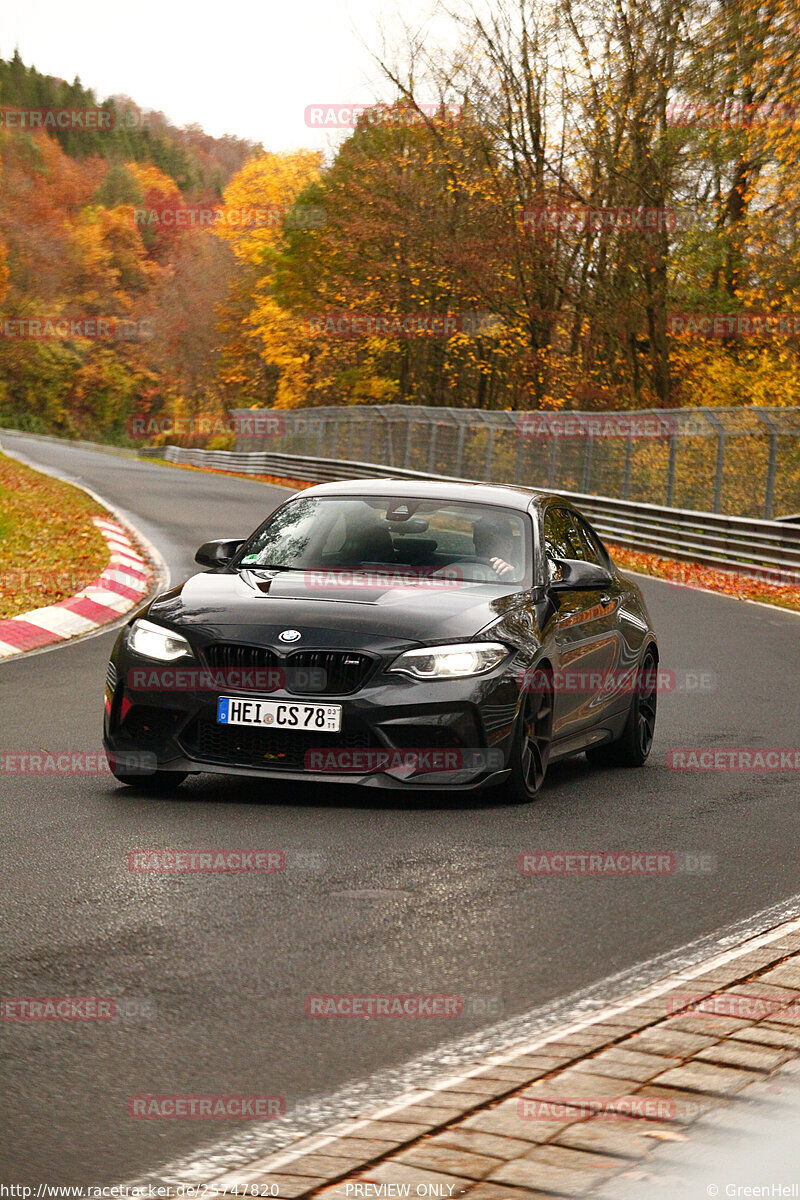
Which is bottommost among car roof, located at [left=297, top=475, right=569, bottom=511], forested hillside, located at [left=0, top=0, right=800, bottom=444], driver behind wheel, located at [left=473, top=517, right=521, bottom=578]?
driver behind wheel, located at [left=473, top=517, right=521, bottom=578]

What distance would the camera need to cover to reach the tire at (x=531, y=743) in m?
7.87

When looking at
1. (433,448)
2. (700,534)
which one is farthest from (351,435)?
(700,534)

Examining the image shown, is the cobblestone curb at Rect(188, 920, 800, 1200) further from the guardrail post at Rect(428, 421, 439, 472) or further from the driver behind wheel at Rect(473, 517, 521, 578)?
the guardrail post at Rect(428, 421, 439, 472)

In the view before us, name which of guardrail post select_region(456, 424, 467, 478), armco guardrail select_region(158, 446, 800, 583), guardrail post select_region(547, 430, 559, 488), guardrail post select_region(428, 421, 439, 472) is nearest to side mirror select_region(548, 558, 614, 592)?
armco guardrail select_region(158, 446, 800, 583)

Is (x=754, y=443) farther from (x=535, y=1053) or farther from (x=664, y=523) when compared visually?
(x=535, y=1053)

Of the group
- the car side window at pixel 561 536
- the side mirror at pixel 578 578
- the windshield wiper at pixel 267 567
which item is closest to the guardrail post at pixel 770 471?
the car side window at pixel 561 536

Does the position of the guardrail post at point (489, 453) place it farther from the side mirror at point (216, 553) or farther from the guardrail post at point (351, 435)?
the side mirror at point (216, 553)

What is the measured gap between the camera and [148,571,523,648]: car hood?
25.0 ft

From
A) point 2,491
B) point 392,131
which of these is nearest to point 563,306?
point 392,131

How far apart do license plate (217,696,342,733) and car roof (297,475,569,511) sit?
1.83 m

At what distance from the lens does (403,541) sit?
8.89 meters

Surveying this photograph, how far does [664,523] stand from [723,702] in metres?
17.4

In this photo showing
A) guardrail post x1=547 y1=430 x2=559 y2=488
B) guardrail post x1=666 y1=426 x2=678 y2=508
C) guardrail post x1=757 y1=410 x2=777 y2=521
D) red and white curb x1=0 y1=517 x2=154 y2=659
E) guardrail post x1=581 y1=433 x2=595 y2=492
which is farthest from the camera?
guardrail post x1=547 y1=430 x2=559 y2=488

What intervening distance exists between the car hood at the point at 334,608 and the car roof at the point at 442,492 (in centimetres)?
84
